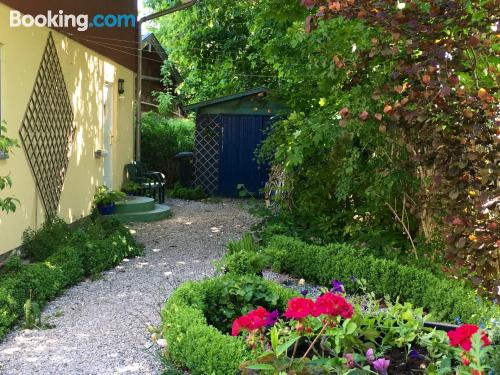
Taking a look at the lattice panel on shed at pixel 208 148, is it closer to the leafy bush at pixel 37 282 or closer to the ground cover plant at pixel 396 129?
the ground cover plant at pixel 396 129

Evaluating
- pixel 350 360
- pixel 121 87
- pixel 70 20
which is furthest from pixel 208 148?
pixel 350 360

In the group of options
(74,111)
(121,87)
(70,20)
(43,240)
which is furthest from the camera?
(121,87)

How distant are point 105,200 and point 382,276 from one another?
5.62 m

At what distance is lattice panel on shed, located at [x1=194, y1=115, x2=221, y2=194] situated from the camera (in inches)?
555

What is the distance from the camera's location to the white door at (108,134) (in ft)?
35.5

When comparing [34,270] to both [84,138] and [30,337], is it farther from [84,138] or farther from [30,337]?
[84,138]

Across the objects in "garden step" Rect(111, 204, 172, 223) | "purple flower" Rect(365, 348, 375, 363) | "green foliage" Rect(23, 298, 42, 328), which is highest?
"purple flower" Rect(365, 348, 375, 363)

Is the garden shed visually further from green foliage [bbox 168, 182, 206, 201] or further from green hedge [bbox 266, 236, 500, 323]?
green hedge [bbox 266, 236, 500, 323]

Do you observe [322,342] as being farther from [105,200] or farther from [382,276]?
[105,200]

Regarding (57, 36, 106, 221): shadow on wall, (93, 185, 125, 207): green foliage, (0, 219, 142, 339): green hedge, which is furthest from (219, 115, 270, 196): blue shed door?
(0, 219, 142, 339): green hedge

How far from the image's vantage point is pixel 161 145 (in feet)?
49.8

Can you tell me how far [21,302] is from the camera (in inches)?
186

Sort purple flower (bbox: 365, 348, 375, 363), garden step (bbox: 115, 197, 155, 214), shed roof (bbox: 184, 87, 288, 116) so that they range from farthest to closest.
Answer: shed roof (bbox: 184, 87, 288, 116)
garden step (bbox: 115, 197, 155, 214)
purple flower (bbox: 365, 348, 375, 363)

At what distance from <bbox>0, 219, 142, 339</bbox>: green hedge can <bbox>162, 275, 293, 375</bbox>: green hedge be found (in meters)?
1.35
